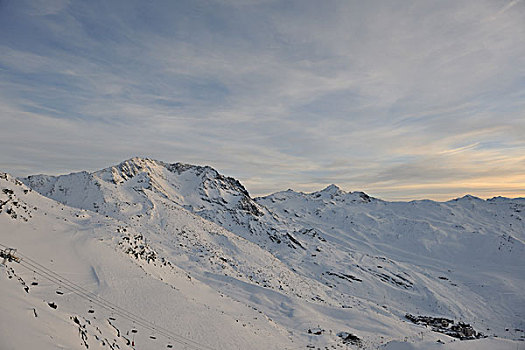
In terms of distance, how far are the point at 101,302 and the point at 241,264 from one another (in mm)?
24479

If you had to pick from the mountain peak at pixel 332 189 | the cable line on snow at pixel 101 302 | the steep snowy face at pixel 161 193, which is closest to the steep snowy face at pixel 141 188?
the steep snowy face at pixel 161 193

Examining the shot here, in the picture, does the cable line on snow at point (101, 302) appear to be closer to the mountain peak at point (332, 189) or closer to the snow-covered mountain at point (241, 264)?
the snow-covered mountain at point (241, 264)

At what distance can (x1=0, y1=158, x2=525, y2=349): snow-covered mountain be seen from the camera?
14.8 meters

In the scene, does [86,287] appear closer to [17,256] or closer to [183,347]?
[17,256]

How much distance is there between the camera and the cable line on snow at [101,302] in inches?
476

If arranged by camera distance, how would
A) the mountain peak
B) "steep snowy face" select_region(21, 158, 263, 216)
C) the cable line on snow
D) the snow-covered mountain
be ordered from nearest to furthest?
the cable line on snow < the snow-covered mountain < "steep snowy face" select_region(21, 158, 263, 216) < the mountain peak

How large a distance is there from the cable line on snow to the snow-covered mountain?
0.29 meters

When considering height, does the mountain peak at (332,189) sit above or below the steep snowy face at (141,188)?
above

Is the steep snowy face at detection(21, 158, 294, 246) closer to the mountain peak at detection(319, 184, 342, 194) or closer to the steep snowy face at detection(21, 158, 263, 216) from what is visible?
→ the steep snowy face at detection(21, 158, 263, 216)

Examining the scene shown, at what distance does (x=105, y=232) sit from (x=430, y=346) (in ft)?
68.3

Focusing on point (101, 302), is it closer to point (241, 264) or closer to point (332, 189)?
point (241, 264)

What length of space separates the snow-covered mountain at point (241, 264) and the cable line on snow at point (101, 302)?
0.29 meters

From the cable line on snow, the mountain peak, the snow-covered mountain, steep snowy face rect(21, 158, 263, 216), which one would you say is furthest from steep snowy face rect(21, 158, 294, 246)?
the mountain peak

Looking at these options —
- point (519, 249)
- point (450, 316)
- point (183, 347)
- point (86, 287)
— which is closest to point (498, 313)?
point (450, 316)
